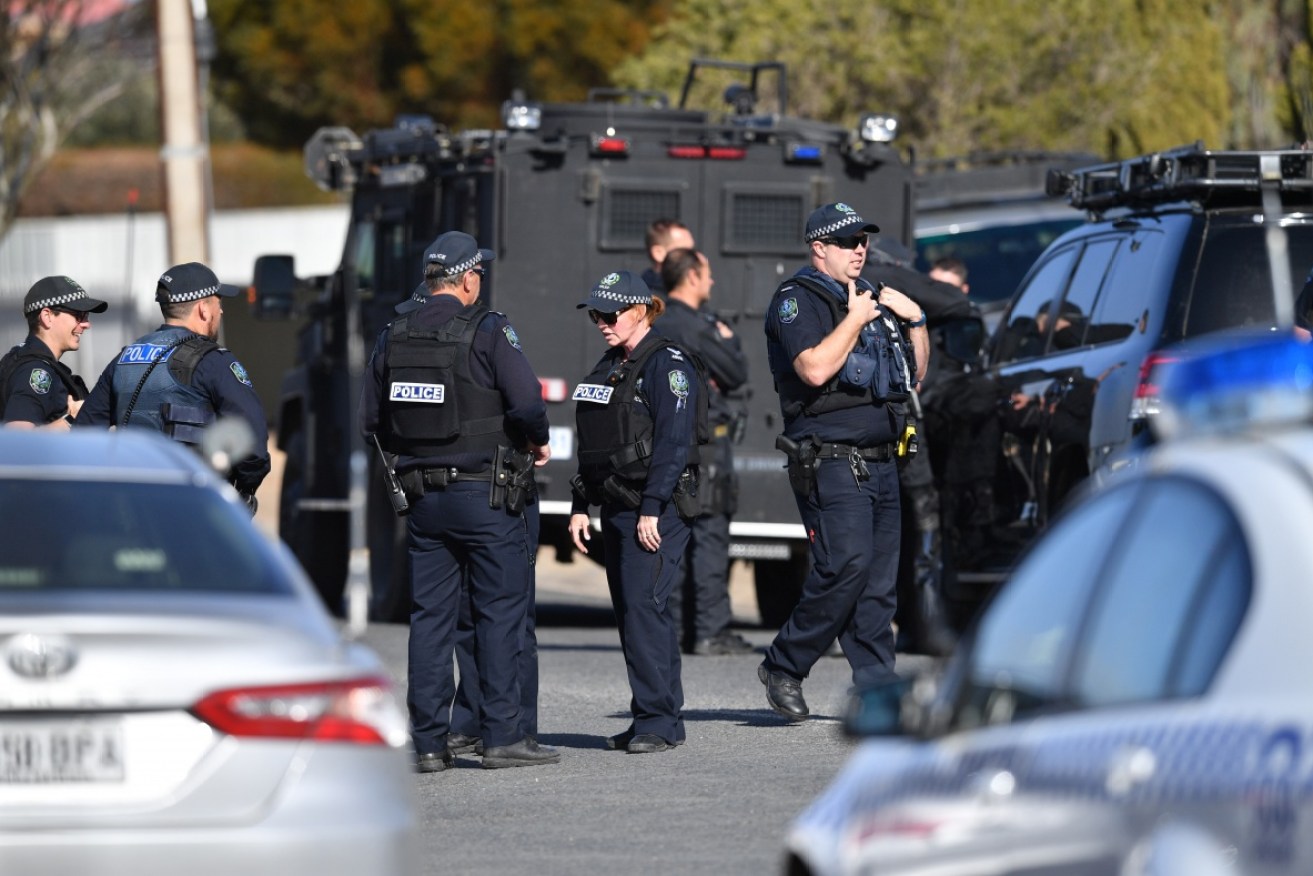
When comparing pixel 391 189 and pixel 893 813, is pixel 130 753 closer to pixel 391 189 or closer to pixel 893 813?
pixel 893 813

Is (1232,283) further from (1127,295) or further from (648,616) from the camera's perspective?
(648,616)

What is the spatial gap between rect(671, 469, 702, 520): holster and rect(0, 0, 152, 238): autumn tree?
103 ft

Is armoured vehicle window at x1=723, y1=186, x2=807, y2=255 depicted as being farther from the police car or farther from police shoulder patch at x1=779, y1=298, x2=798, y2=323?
the police car

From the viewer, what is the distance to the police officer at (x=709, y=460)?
1234 cm

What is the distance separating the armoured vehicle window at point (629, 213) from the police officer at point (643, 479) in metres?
5.15

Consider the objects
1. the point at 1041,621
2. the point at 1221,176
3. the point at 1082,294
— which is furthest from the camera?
the point at 1082,294

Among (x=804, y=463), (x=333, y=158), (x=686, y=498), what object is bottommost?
(x=686, y=498)

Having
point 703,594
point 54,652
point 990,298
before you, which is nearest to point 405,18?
point 990,298

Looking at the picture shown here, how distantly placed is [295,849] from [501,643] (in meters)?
3.94

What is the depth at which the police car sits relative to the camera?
352cm

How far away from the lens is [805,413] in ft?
31.3

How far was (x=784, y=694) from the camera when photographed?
970 cm

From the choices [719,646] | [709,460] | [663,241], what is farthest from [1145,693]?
[719,646]

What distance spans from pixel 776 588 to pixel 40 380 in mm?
7279
